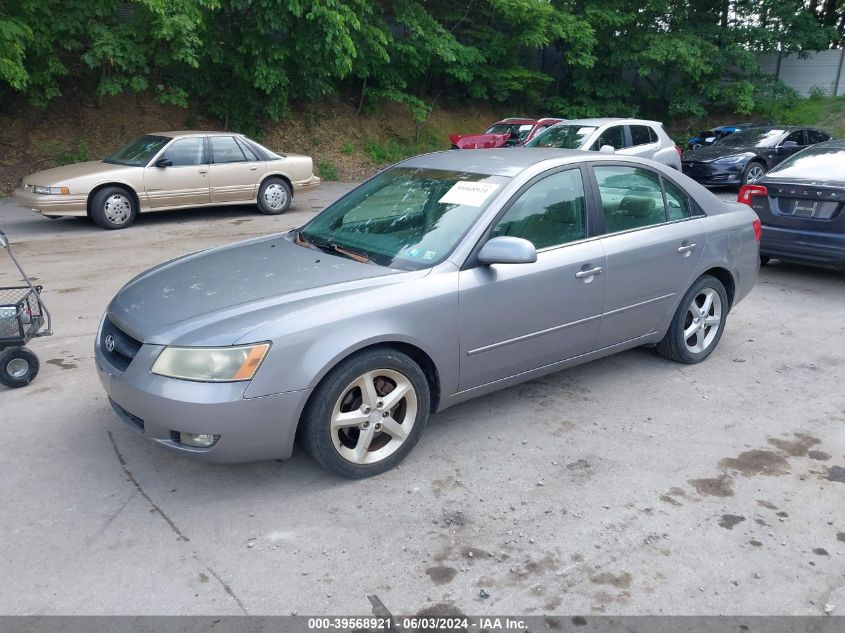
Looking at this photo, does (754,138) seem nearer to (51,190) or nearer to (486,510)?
(51,190)

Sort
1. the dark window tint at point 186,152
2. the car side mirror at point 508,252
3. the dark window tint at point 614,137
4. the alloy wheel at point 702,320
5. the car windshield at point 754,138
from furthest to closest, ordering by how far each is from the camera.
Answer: the car windshield at point 754,138 → the dark window tint at point 614,137 → the dark window tint at point 186,152 → the alloy wheel at point 702,320 → the car side mirror at point 508,252

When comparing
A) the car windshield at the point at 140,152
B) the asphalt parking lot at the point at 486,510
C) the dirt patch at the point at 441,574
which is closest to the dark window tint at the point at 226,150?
the car windshield at the point at 140,152

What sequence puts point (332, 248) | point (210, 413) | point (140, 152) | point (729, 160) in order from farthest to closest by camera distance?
point (729, 160) < point (140, 152) < point (332, 248) < point (210, 413)

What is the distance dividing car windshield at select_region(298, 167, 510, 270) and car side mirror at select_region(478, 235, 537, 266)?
233mm

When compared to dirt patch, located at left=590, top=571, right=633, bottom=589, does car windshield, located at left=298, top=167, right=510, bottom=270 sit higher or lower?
higher

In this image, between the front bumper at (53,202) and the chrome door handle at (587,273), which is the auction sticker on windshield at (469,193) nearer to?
the chrome door handle at (587,273)

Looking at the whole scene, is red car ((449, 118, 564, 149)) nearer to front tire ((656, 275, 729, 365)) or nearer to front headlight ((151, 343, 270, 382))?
front tire ((656, 275, 729, 365))

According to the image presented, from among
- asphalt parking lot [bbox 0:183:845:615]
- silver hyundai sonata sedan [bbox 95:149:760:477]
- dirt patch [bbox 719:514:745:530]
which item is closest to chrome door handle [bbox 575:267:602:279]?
silver hyundai sonata sedan [bbox 95:149:760:477]

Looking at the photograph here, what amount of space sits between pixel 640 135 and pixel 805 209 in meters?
6.19

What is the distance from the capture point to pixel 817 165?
338 inches

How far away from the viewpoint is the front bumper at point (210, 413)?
11.3 ft

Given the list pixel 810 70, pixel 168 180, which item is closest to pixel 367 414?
pixel 168 180

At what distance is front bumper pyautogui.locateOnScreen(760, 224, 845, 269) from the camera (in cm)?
780

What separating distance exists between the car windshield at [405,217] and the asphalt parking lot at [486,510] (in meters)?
1.12
